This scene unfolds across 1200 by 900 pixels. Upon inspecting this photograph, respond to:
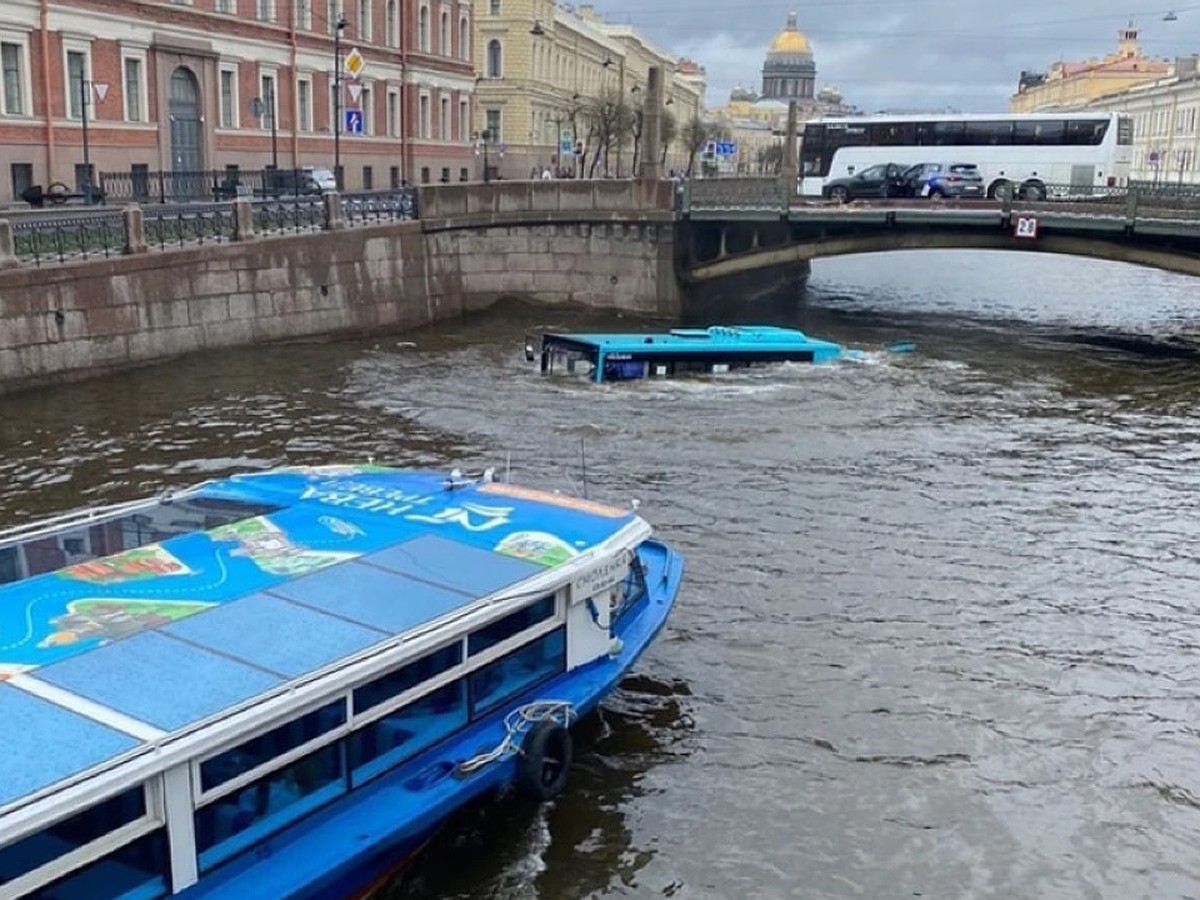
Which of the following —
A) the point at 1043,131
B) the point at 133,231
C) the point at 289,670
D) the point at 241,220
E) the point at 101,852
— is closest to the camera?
the point at 101,852

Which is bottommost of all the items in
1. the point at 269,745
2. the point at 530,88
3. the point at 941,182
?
the point at 269,745

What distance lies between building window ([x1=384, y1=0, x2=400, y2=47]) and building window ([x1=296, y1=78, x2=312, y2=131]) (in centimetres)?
606

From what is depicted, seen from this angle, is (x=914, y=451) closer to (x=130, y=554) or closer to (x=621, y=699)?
(x=621, y=699)

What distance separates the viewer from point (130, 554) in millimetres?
9055

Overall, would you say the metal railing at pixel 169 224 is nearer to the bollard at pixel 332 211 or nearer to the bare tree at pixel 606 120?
the bollard at pixel 332 211

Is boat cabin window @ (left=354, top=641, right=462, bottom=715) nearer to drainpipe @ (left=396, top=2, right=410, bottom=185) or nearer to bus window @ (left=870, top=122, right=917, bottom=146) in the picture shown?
bus window @ (left=870, top=122, right=917, bottom=146)

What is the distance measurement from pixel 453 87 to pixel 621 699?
5088 cm

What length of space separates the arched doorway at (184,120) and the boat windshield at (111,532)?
32.4 m

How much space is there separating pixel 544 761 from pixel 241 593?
228 centimetres

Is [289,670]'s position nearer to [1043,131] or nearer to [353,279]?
[353,279]

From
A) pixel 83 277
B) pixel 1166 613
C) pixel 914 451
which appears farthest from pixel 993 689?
pixel 83 277

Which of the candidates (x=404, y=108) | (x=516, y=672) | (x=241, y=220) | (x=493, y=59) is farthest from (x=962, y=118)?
(x=516, y=672)

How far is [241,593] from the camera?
8.41 m

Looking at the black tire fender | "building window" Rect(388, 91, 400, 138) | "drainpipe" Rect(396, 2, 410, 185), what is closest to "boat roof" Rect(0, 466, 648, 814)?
the black tire fender
